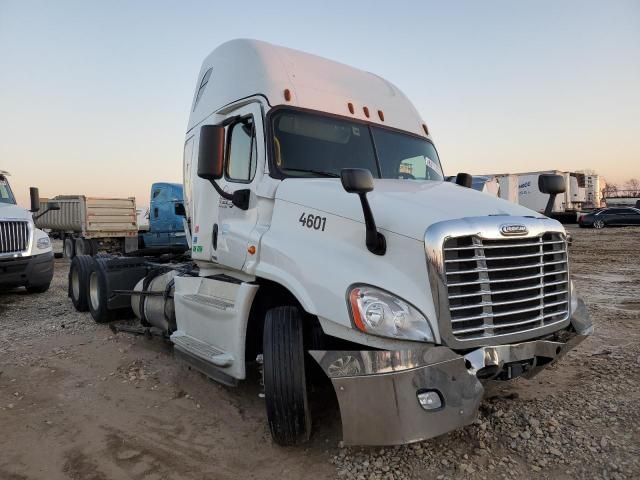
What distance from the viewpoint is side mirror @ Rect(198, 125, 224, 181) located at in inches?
150

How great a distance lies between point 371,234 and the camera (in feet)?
9.82

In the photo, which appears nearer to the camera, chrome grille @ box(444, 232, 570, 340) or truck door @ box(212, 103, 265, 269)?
chrome grille @ box(444, 232, 570, 340)

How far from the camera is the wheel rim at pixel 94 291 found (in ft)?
24.5

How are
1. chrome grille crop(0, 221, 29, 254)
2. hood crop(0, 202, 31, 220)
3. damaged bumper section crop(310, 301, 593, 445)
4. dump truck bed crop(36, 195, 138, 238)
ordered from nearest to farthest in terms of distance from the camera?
1. damaged bumper section crop(310, 301, 593, 445)
2. chrome grille crop(0, 221, 29, 254)
3. hood crop(0, 202, 31, 220)
4. dump truck bed crop(36, 195, 138, 238)

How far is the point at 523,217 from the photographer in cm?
323

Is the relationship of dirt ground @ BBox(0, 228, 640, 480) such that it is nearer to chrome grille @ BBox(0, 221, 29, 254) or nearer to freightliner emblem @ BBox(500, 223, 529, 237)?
freightliner emblem @ BBox(500, 223, 529, 237)

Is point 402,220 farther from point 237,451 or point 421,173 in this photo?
point 237,451

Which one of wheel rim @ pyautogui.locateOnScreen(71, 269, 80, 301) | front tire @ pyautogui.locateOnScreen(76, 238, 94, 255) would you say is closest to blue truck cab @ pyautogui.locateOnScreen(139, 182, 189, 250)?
front tire @ pyautogui.locateOnScreen(76, 238, 94, 255)

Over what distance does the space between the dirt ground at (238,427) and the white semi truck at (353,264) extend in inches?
15.6

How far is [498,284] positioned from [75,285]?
771 cm

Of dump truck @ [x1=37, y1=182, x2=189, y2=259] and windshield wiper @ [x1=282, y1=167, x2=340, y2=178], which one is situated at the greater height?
windshield wiper @ [x1=282, y1=167, x2=340, y2=178]

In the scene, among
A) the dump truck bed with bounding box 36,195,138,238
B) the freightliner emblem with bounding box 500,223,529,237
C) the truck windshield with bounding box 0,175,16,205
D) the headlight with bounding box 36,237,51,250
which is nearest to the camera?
the freightliner emblem with bounding box 500,223,529,237

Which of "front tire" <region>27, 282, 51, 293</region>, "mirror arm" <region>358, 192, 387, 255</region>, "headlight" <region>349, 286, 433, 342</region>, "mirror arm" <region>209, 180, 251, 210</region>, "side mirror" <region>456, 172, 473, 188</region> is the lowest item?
"front tire" <region>27, 282, 51, 293</region>

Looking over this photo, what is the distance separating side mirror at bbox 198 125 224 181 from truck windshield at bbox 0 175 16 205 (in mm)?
8009
